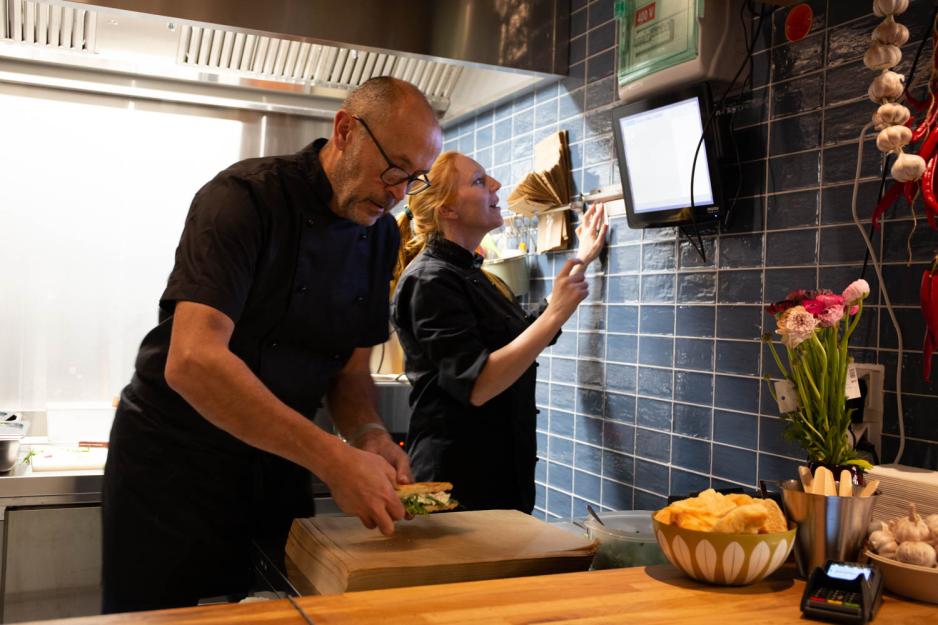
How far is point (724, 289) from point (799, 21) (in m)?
0.64

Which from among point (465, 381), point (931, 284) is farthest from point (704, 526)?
point (465, 381)

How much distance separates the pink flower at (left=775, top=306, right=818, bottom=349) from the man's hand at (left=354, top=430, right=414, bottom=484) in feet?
2.32

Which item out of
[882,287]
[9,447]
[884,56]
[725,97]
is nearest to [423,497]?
[882,287]

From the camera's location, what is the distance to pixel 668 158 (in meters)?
2.24

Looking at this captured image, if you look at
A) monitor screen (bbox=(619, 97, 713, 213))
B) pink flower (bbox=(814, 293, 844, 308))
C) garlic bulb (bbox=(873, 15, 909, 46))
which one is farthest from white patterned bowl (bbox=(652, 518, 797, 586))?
monitor screen (bbox=(619, 97, 713, 213))

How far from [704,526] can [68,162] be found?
9.77 feet

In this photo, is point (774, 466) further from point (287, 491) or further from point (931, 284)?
point (287, 491)

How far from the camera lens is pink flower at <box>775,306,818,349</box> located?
1.33 metres

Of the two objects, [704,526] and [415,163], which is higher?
[415,163]

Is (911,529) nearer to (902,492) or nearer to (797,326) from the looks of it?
(902,492)

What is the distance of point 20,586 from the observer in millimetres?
2559

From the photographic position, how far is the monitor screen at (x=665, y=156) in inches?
84.4

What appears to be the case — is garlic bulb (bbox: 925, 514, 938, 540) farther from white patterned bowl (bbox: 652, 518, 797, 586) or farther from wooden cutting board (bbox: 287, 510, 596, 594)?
wooden cutting board (bbox: 287, 510, 596, 594)

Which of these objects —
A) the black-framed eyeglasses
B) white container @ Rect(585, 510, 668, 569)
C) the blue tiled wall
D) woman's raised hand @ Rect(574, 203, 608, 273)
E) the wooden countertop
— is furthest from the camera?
woman's raised hand @ Rect(574, 203, 608, 273)
